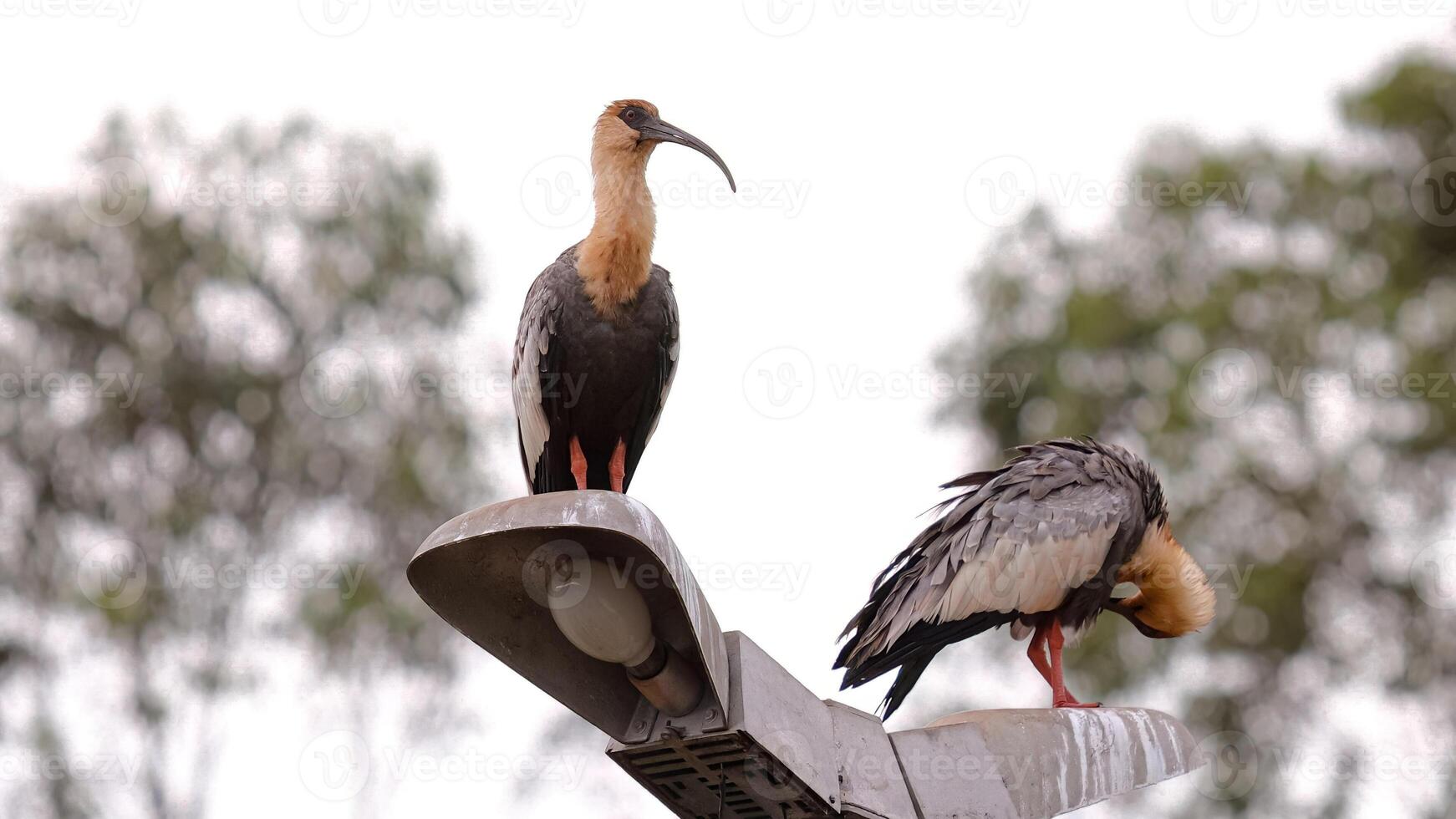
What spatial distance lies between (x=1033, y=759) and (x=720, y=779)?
135cm

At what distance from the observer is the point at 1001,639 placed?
16250 millimetres

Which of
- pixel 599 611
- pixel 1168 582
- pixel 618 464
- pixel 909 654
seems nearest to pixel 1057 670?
pixel 909 654

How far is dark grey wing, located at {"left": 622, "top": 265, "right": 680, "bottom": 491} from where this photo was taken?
7277 mm

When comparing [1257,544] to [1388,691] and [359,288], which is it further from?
[359,288]

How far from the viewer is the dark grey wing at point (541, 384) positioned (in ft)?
23.5

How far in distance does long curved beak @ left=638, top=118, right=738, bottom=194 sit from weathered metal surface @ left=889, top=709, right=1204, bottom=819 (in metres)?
3.05

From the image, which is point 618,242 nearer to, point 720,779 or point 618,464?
point 618,464

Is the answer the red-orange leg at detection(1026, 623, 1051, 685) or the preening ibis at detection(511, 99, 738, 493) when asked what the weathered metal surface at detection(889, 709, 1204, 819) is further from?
the preening ibis at detection(511, 99, 738, 493)

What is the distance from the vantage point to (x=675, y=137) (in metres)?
7.50

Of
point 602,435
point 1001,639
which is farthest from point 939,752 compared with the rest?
point 1001,639

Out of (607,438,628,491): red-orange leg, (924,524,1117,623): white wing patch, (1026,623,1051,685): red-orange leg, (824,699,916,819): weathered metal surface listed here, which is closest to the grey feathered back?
(924,524,1117,623): white wing patch

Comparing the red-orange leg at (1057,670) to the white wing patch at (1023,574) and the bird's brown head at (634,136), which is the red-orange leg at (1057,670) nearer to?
the white wing patch at (1023,574)

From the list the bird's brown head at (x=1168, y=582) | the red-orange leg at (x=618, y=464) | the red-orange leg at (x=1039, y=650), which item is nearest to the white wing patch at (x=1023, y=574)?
the red-orange leg at (x=1039, y=650)

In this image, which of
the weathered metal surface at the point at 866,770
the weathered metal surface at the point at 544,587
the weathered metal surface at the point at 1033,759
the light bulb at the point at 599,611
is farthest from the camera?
the weathered metal surface at the point at 1033,759
